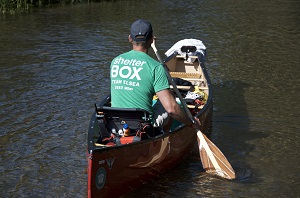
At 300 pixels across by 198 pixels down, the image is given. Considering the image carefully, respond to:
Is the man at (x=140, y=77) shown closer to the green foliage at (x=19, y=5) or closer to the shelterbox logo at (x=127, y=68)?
the shelterbox logo at (x=127, y=68)

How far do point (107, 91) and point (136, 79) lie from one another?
15.4ft

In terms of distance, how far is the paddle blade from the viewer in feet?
22.7

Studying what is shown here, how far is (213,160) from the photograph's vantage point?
6992 millimetres

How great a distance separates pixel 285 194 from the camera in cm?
660

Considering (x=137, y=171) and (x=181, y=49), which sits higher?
(x=181, y=49)

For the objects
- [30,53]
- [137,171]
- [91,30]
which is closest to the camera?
[137,171]

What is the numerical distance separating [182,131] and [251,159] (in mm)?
1381

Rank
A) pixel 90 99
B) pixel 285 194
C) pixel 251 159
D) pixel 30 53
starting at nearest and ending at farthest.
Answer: pixel 285 194, pixel 251 159, pixel 90 99, pixel 30 53

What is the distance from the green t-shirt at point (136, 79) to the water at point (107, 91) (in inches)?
45.1

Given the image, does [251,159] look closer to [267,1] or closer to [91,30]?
[91,30]

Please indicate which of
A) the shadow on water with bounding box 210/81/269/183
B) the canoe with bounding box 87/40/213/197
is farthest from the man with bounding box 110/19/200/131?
the shadow on water with bounding box 210/81/269/183

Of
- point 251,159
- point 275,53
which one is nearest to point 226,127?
point 251,159

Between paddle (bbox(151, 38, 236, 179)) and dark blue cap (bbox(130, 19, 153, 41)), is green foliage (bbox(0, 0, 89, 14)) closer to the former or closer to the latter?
paddle (bbox(151, 38, 236, 179))

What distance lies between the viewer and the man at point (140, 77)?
233 inches
